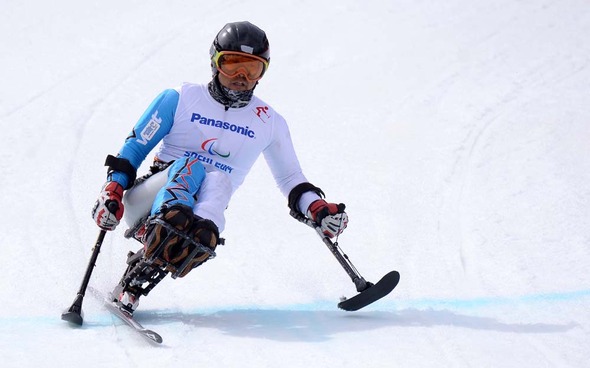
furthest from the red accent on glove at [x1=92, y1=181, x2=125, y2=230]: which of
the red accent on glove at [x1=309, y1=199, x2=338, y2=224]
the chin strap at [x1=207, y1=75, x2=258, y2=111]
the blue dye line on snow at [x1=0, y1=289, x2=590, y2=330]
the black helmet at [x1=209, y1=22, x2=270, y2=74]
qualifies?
the red accent on glove at [x1=309, y1=199, x2=338, y2=224]

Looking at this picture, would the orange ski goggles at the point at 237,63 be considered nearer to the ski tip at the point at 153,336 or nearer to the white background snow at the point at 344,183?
the white background snow at the point at 344,183

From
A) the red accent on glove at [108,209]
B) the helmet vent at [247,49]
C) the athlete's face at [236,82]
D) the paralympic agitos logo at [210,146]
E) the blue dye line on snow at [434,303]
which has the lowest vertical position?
the blue dye line on snow at [434,303]

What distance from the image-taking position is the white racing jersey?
→ 6.00 meters

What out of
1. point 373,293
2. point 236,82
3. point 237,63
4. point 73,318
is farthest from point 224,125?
point 73,318

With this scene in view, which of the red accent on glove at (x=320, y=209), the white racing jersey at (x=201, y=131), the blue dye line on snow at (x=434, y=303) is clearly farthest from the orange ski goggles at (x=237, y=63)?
the blue dye line on snow at (x=434, y=303)

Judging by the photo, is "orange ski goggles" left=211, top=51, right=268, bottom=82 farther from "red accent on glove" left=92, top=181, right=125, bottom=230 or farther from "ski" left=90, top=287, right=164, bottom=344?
"ski" left=90, top=287, right=164, bottom=344

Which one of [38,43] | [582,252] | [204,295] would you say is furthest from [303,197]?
[38,43]

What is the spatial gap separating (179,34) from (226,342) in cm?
805

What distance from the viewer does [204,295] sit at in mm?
6430

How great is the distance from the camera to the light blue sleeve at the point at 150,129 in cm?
594

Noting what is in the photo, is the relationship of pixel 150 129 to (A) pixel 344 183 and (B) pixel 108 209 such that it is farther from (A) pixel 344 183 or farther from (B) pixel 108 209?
(A) pixel 344 183

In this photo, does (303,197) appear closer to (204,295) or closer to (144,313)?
(204,295)

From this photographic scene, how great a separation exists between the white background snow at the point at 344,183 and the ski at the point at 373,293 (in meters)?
0.09

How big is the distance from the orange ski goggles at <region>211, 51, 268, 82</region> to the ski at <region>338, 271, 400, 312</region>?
4.91 ft
